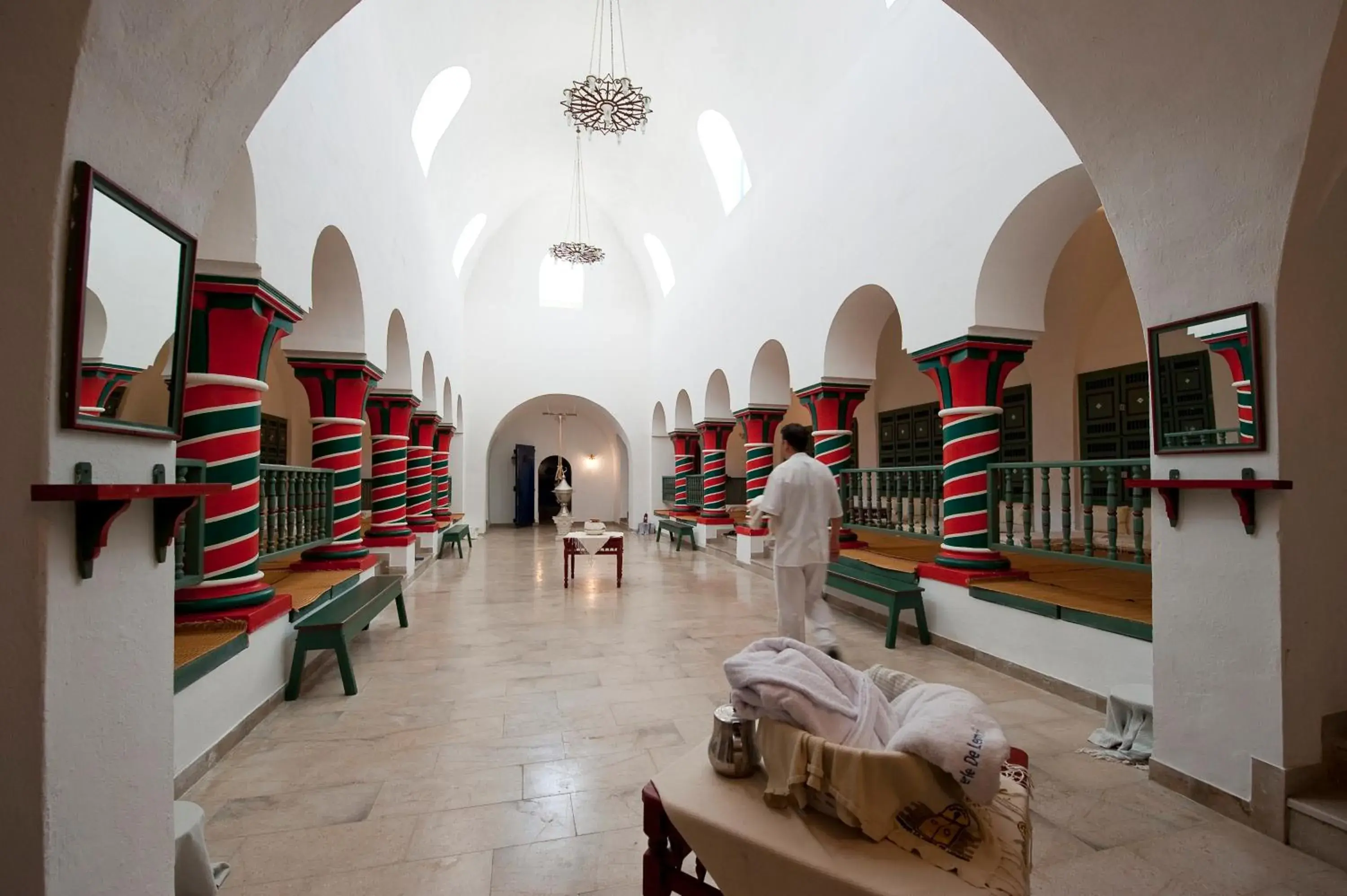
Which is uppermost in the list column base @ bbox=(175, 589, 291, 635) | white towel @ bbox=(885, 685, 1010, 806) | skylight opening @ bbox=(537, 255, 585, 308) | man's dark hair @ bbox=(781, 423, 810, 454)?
skylight opening @ bbox=(537, 255, 585, 308)

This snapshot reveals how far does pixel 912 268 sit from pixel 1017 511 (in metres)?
5.42

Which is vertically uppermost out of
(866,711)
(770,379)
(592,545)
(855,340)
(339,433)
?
(855,340)

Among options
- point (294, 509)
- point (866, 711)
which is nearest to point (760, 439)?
point (294, 509)

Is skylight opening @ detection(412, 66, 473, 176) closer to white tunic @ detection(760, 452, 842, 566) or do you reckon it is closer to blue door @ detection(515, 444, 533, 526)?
white tunic @ detection(760, 452, 842, 566)

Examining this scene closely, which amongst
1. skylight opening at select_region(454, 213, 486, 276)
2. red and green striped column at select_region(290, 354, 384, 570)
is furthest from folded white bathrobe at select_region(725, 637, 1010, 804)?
skylight opening at select_region(454, 213, 486, 276)

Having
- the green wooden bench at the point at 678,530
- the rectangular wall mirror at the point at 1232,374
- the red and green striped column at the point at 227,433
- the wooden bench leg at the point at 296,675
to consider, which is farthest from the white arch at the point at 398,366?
the rectangular wall mirror at the point at 1232,374

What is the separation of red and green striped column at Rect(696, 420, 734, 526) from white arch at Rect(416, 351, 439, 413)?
5661 millimetres

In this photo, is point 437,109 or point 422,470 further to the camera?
point 422,470

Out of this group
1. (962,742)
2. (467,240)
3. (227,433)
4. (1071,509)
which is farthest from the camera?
(467,240)

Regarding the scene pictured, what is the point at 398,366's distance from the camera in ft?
31.9

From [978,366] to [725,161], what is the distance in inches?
345

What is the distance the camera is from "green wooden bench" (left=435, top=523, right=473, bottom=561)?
41.3 ft

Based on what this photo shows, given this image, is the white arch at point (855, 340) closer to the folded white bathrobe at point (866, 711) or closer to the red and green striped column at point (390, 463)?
the red and green striped column at point (390, 463)

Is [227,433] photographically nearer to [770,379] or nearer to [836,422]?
[836,422]
